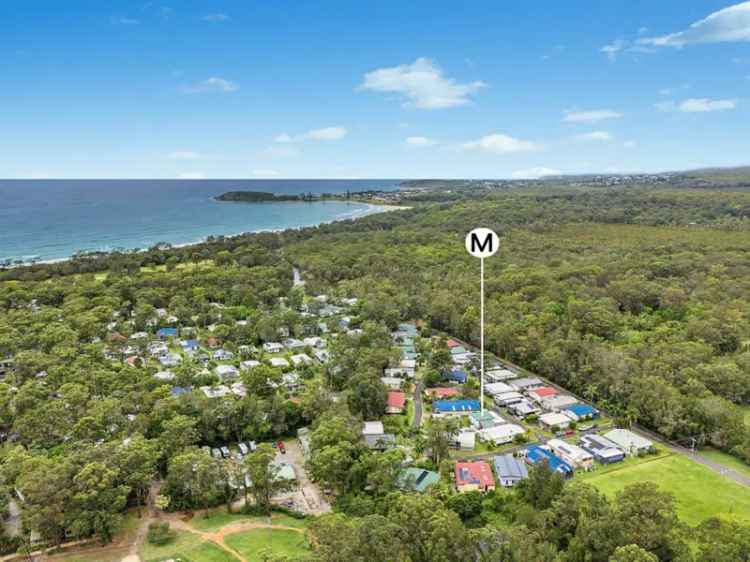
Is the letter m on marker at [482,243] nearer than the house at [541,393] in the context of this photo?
Yes

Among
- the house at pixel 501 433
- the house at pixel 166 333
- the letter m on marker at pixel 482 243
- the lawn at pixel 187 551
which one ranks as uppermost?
the letter m on marker at pixel 482 243

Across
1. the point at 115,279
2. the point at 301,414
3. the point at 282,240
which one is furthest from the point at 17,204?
the point at 301,414

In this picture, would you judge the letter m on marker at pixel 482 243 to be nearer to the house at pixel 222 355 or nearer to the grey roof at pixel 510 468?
the grey roof at pixel 510 468

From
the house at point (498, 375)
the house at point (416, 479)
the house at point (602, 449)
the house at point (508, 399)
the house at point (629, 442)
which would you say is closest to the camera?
the house at point (416, 479)

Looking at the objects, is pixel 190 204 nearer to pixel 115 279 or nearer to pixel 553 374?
pixel 115 279

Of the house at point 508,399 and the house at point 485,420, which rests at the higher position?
the house at point 508,399

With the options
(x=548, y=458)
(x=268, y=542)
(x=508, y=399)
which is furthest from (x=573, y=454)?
(x=268, y=542)

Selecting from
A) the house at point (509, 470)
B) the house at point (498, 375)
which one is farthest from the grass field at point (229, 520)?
the house at point (498, 375)
